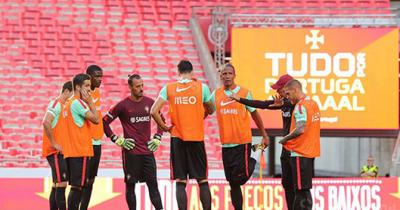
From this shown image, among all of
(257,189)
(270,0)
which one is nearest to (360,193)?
(257,189)

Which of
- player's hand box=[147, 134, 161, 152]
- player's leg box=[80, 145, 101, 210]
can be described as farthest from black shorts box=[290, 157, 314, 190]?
player's leg box=[80, 145, 101, 210]

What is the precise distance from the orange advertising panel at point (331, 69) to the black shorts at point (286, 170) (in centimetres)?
1051

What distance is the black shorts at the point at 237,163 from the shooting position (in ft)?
41.2

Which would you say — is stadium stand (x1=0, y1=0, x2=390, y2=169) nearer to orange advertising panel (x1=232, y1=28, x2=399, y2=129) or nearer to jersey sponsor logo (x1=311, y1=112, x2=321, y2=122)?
orange advertising panel (x1=232, y1=28, x2=399, y2=129)

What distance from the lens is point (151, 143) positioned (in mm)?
12797

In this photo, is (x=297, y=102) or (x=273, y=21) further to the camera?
(x=273, y=21)

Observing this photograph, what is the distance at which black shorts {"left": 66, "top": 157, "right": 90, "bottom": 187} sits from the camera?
12.0m

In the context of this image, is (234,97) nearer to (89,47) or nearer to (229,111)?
(229,111)

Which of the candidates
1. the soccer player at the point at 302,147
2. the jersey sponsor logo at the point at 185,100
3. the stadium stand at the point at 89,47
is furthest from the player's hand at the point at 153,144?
the stadium stand at the point at 89,47

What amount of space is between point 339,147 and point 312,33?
13.6m

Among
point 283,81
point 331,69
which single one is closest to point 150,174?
point 283,81

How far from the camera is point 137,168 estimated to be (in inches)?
511

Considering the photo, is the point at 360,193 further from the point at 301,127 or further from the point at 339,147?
the point at 339,147

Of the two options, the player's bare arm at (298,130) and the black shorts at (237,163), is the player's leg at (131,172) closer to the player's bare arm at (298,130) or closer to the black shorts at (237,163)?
the black shorts at (237,163)
